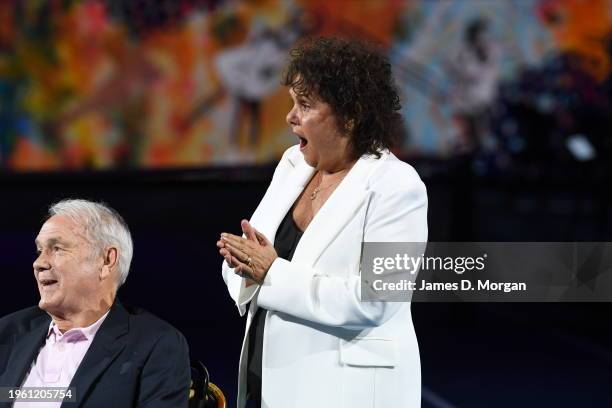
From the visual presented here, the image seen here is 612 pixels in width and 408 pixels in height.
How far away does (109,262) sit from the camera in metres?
2.28

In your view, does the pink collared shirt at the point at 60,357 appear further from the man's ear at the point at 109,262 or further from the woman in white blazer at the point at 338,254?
the woman in white blazer at the point at 338,254

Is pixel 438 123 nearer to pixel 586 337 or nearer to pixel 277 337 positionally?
pixel 586 337

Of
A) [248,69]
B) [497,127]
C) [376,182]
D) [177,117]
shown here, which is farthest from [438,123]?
[376,182]

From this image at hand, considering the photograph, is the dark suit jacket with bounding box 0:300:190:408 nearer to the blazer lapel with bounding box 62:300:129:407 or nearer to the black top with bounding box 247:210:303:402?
the blazer lapel with bounding box 62:300:129:407

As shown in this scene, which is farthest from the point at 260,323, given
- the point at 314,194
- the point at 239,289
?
the point at 314,194

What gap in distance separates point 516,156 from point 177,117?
13.2 ft

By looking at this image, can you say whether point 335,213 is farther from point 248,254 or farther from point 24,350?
point 24,350

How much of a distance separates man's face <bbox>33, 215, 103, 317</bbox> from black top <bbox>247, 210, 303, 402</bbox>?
448mm

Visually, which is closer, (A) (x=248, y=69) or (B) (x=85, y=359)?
(B) (x=85, y=359)

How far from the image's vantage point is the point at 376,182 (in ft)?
7.41

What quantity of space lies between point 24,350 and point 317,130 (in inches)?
36.4

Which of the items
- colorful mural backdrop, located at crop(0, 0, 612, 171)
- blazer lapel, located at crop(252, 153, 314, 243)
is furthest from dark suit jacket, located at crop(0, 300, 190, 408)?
colorful mural backdrop, located at crop(0, 0, 612, 171)

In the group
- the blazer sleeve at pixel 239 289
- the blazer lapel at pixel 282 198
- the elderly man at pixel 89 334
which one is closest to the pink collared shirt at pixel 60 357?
the elderly man at pixel 89 334

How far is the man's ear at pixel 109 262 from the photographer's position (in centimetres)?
227
